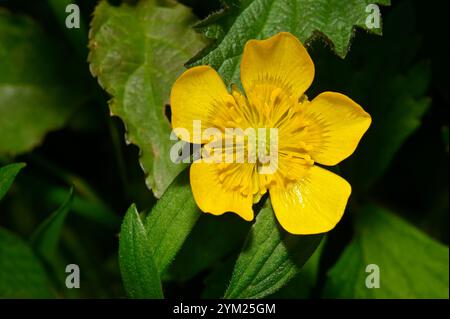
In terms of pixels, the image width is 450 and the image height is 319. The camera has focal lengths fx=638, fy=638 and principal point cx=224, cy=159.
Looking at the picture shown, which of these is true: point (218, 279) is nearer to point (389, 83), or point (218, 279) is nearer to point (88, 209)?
point (88, 209)

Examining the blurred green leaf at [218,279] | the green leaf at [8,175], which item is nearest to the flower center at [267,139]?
the blurred green leaf at [218,279]

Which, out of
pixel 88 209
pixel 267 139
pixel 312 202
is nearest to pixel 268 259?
pixel 312 202


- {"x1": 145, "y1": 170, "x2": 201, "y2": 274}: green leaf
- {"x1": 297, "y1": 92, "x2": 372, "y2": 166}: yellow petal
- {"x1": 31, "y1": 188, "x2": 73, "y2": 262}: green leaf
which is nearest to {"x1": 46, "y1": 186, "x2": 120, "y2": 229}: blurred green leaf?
{"x1": 31, "y1": 188, "x2": 73, "y2": 262}: green leaf

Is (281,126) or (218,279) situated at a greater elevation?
(281,126)

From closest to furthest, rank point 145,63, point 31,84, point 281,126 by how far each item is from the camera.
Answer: point 281,126, point 145,63, point 31,84

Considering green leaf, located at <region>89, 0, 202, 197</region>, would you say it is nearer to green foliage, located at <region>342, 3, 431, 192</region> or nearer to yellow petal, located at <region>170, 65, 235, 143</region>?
yellow petal, located at <region>170, 65, 235, 143</region>

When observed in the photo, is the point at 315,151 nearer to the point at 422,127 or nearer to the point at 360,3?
the point at 360,3
